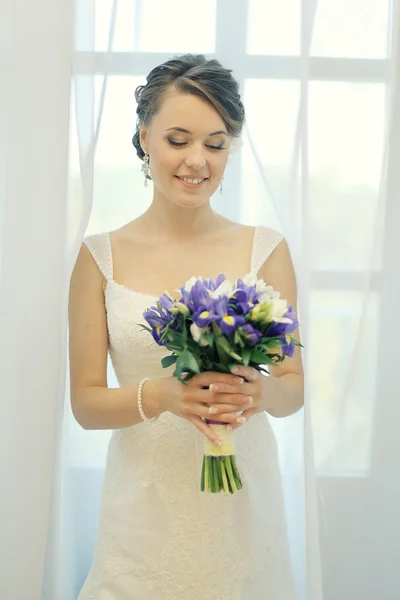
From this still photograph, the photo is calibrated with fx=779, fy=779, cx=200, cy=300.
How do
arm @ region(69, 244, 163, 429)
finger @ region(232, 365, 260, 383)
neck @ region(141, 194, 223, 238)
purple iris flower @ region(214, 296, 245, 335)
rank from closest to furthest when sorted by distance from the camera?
purple iris flower @ region(214, 296, 245, 335) < finger @ region(232, 365, 260, 383) < arm @ region(69, 244, 163, 429) < neck @ region(141, 194, 223, 238)

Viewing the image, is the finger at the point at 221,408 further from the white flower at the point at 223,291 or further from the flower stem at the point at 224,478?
the white flower at the point at 223,291

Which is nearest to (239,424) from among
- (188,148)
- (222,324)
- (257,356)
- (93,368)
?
(257,356)

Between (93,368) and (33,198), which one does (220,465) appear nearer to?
(93,368)

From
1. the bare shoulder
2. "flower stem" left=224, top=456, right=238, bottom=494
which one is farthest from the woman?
Answer: "flower stem" left=224, top=456, right=238, bottom=494

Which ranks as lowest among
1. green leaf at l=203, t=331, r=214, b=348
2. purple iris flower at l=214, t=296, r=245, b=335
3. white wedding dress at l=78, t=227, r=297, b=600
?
white wedding dress at l=78, t=227, r=297, b=600

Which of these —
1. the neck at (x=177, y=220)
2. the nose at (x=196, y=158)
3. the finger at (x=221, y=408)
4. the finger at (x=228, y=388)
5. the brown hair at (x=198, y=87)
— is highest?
the brown hair at (x=198, y=87)

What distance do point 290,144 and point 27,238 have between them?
86 cm

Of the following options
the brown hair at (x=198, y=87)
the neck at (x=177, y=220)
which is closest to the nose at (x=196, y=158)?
the brown hair at (x=198, y=87)

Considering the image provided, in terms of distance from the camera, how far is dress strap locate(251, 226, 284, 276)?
2.15 meters

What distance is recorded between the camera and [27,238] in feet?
7.79

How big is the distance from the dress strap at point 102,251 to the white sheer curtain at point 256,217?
0.10 meters

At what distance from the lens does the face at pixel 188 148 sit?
6.54 feet

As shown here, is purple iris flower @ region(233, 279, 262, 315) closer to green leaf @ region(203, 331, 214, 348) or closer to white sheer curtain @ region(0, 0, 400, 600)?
green leaf @ region(203, 331, 214, 348)

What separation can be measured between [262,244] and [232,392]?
0.57m
